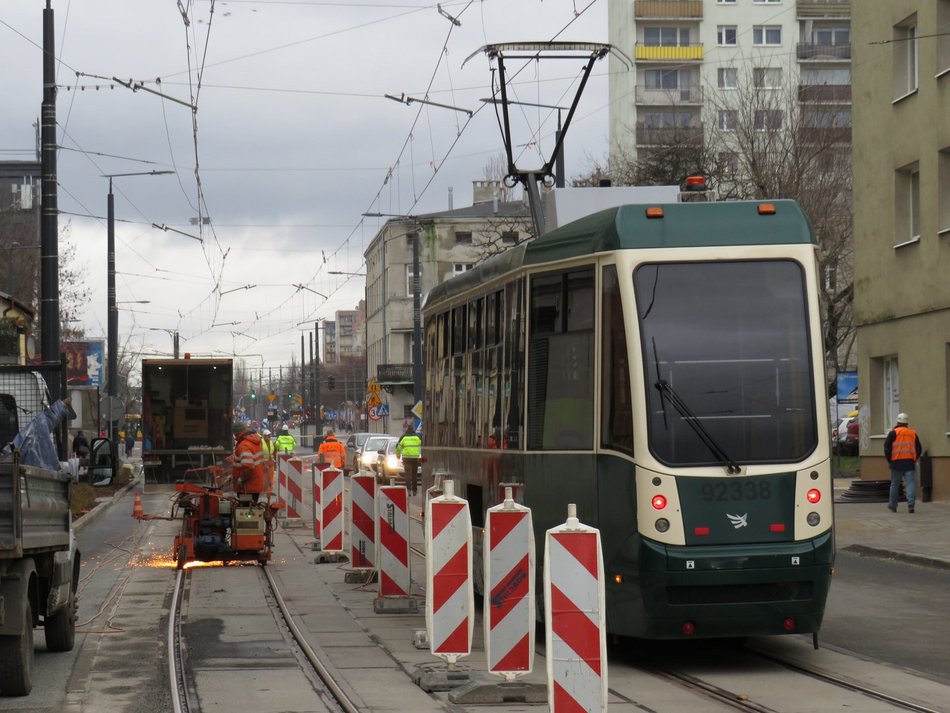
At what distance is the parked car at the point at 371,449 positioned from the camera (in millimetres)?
43600

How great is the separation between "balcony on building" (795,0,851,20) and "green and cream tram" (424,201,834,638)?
7627cm

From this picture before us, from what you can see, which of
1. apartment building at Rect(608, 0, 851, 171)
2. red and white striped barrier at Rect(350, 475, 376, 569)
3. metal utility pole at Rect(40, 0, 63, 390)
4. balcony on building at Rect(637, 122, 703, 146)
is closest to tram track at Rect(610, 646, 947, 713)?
red and white striped barrier at Rect(350, 475, 376, 569)

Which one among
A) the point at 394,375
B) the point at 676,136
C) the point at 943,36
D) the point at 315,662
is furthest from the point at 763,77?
the point at 394,375

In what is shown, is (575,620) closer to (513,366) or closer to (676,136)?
(513,366)

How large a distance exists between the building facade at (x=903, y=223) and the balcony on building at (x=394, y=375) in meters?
57.6

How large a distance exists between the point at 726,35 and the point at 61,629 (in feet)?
257

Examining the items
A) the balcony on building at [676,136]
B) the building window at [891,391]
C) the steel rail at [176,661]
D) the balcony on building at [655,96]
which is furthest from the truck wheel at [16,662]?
the balcony on building at [655,96]

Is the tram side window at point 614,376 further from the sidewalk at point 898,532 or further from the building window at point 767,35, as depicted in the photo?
the building window at point 767,35

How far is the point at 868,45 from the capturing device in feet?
107

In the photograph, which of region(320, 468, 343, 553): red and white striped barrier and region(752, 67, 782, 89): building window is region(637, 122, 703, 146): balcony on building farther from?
region(320, 468, 343, 553): red and white striped barrier

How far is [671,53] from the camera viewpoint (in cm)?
8525

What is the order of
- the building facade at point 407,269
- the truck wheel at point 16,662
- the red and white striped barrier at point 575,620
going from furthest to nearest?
the building facade at point 407,269 < the truck wheel at point 16,662 < the red and white striped barrier at point 575,620

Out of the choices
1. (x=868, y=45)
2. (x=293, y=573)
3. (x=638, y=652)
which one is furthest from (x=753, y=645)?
(x=868, y=45)

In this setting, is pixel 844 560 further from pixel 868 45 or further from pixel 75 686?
pixel 868 45
